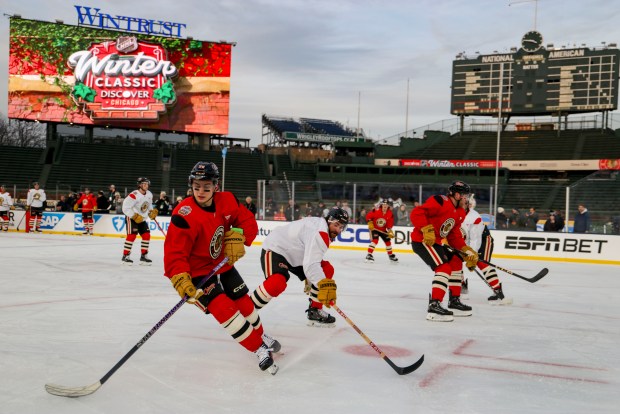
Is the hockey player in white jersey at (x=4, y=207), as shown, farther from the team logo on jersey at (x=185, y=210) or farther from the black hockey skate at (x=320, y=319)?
the team logo on jersey at (x=185, y=210)

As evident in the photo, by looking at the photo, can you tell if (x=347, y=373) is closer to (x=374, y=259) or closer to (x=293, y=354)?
(x=293, y=354)

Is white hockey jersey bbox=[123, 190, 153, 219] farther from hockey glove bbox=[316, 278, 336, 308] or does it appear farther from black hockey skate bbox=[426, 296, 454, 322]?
hockey glove bbox=[316, 278, 336, 308]

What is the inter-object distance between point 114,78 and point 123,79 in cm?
46

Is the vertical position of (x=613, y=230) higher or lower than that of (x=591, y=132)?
lower

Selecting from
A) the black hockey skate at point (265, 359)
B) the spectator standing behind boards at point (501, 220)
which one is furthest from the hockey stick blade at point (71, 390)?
the spectator standing behind boards at point (501, 220)

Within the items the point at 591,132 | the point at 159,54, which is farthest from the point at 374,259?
the point at 591,132

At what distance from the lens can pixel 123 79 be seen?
2822 centimetres

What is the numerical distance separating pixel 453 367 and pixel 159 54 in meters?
27.9

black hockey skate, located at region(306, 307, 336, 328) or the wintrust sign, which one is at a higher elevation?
the wintrust sign

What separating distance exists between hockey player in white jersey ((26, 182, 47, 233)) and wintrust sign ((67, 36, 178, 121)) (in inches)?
519

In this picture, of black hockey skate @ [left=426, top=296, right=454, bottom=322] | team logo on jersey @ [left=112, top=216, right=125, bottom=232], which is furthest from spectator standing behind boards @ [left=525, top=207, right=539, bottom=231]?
team logo on jersey @ [left=112, top=216, right=125, bottom=232]

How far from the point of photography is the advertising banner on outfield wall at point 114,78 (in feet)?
91.2

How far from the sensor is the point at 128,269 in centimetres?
872

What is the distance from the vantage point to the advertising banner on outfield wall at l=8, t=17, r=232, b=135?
2781 cm
